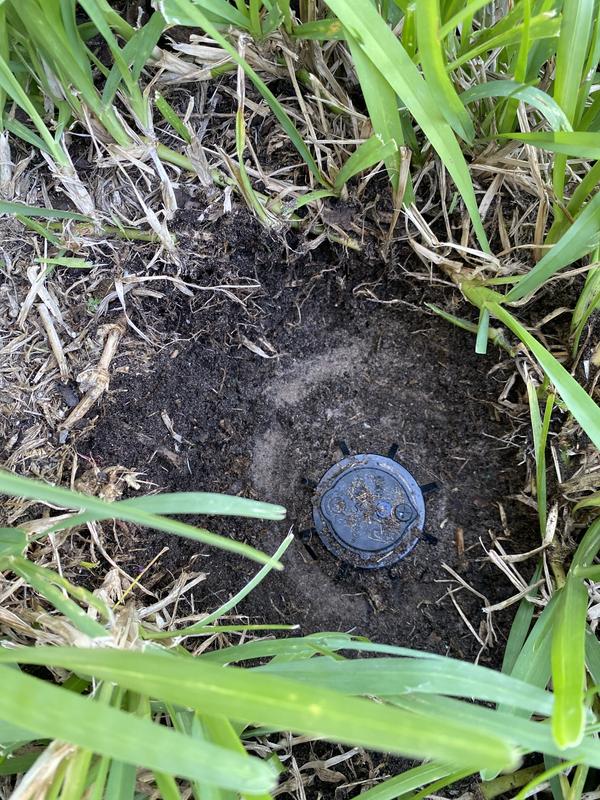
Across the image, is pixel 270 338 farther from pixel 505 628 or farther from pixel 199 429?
pixel 505 628

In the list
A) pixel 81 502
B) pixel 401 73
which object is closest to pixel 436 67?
pixel 401 73

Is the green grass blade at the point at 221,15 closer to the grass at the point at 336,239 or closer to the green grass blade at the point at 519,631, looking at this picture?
the grass at the point at 336,239

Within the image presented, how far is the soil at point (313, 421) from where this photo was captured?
1032 millimetres

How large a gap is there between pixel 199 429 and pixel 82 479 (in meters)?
0.21

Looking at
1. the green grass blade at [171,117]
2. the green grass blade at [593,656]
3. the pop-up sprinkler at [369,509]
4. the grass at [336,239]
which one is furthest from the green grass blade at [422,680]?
the green grass blade at [171,117]

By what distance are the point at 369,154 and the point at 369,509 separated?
0.59 meters

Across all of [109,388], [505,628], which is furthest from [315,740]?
[109,388]

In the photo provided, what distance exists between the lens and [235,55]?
753 mm

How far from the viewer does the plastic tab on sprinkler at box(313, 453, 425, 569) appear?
107 cm

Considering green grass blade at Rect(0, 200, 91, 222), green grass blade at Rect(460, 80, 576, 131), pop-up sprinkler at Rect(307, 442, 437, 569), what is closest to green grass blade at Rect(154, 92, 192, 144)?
green grass blade at Rect(0, 200, 91, 222)

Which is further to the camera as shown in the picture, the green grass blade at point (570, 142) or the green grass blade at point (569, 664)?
the green grass blade at point (570, 142)

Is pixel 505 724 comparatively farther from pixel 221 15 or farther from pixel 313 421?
pixel 221 15

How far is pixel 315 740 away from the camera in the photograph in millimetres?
945

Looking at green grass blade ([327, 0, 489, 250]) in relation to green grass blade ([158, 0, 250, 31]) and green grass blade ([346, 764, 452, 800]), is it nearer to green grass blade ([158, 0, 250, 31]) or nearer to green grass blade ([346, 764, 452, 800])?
green grass blade ([158, 0, 250, 31])
